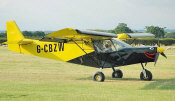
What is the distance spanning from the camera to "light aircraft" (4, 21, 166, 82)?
608 inches

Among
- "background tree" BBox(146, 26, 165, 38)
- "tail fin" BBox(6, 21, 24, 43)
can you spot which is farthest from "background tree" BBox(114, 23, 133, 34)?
"tail fin" BBox(6, 21, 24, 43)

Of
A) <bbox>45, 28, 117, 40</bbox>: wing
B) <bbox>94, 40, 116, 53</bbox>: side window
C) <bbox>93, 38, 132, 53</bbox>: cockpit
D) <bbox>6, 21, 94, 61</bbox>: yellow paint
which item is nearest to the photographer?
<bbox>45, 28, 117, 40</bbox>: wing

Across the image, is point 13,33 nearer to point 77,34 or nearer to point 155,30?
point 77,34

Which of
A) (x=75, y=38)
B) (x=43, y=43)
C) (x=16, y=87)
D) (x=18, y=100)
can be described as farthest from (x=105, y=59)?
(x=18, y=100)

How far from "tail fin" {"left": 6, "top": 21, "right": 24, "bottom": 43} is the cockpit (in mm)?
4611

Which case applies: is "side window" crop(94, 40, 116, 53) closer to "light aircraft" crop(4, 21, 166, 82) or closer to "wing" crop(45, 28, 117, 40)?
"light aircraft" crop(4, 21, 166, 82)

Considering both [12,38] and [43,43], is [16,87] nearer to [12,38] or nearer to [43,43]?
[43,43]

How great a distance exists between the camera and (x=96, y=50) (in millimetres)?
16453

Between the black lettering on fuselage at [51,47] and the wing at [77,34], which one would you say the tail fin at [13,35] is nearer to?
the black lettering on fuselage at [51,47]

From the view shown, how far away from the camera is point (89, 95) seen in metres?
11.5

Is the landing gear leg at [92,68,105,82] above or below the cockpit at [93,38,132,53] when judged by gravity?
below

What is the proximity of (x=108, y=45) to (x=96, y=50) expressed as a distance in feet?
2.11

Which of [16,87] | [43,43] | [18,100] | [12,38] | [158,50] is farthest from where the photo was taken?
[12,38]

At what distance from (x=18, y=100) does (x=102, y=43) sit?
6823mm
